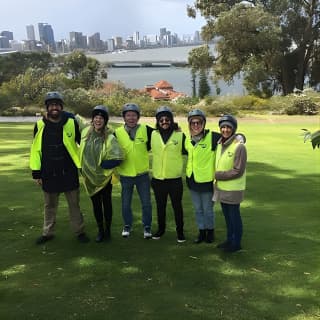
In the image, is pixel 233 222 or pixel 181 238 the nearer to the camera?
pixel 233 222

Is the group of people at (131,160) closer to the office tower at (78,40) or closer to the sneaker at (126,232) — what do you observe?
the sneaker at (126,232)

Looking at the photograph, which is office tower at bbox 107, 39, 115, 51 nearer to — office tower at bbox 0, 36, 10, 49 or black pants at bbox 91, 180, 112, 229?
office tower at bbox 0, 36, 10, 49

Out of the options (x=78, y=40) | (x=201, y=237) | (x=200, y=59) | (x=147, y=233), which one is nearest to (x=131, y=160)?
(x=147, y=233)

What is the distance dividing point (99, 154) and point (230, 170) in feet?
4.92

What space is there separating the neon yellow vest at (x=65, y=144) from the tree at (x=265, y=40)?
1111 inches

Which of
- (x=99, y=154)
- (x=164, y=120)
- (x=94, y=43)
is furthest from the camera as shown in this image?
(x=94, y=43)

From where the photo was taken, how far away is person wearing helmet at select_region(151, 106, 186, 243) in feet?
18.1

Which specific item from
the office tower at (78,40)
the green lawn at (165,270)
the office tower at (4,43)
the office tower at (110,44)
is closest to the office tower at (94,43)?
the office tower at (78,40)

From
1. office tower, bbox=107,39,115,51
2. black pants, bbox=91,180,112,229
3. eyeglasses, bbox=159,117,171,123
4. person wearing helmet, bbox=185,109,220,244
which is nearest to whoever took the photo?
person wearing helmet, bbox=185,109,220,244

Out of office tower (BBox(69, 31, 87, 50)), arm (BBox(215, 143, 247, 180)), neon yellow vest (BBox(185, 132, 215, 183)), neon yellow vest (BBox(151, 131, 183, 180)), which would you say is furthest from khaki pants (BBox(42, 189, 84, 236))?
office tower (BBox(69, 31, 87, 50))

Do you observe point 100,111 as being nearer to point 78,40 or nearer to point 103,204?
point 103,204

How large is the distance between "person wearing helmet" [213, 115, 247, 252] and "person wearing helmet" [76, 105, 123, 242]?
3.72ft

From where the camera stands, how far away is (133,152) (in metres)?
5.68

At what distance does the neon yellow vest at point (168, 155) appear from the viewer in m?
5.53
